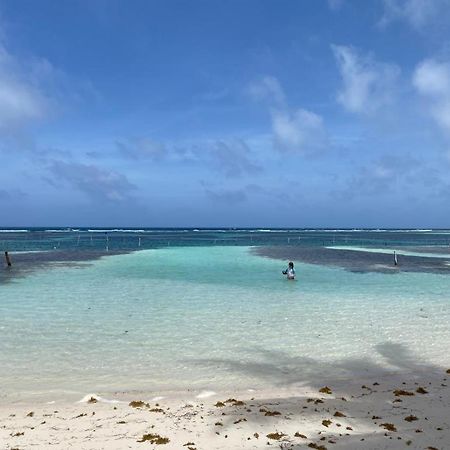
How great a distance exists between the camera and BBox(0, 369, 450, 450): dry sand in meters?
8.25

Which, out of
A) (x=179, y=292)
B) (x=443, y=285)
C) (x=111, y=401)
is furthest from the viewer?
(x=443, y=285)

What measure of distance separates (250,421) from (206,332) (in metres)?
8.53

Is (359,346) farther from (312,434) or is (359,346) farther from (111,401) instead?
(111,401)

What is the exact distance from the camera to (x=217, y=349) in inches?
606

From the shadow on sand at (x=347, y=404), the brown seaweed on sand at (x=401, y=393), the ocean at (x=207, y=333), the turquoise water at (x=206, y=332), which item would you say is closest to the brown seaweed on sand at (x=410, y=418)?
the shadow on sand at (x=347, y=404)

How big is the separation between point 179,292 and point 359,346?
14.3m

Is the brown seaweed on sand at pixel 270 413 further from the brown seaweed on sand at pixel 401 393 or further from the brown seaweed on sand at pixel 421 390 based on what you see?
the brown seaweed on sand at pixel 421 390

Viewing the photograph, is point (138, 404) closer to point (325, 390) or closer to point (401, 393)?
point (325, 390)

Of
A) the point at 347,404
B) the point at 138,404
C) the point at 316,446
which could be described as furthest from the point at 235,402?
the point at 316,446

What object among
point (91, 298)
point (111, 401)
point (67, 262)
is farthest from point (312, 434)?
point (67, 262)

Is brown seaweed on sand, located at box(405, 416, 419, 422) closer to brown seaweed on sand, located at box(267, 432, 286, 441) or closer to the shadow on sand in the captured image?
the shadow on sand

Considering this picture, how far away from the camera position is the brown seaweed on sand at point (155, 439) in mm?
8294

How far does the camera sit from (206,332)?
58.0 ft

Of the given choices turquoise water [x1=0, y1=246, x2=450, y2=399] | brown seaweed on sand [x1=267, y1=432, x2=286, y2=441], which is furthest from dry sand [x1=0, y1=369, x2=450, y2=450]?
turquoise water [x1=0, y1=246, x2=450, y2=399]
